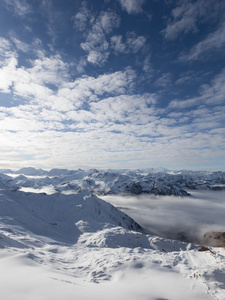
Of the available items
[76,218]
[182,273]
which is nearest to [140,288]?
[182,273]

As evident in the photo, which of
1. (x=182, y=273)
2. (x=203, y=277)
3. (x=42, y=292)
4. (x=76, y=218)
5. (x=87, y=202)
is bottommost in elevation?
(x=76, y=218)

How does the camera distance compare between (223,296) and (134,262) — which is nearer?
(223,296)

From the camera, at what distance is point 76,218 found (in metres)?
80.3

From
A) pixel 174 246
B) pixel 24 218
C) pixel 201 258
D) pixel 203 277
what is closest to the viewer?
pixel 203 277

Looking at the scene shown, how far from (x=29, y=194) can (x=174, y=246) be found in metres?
71.3

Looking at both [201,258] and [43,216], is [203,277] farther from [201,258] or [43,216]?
[43,216]

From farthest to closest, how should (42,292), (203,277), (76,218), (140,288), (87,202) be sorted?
(87,202) < (76,218) < (203,277) < (140,288) < (42,292)

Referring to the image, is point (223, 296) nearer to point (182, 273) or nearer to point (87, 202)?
point (182, 273)

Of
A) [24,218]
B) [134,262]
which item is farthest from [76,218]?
[134,262]

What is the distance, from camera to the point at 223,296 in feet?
30.2

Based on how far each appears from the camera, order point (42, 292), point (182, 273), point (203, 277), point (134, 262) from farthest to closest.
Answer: point (134, 262) < point (182, 273) < point (203, 277) < point (42, 292)

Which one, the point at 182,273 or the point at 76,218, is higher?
the point at 182,273

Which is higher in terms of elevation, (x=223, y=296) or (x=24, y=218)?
(x=223, y=296)

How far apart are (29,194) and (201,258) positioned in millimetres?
83208
